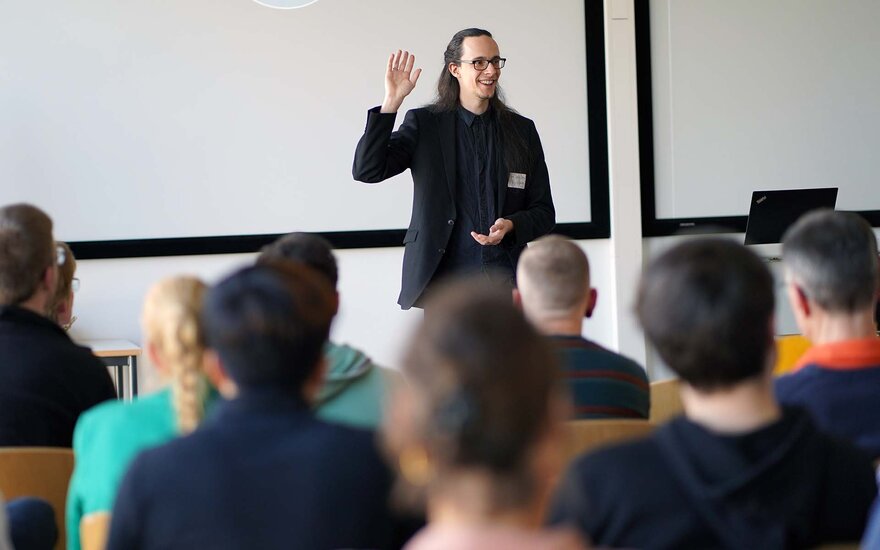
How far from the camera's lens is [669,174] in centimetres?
650

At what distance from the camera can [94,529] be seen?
6.01ft

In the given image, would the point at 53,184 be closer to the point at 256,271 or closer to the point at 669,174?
the point at 669,174

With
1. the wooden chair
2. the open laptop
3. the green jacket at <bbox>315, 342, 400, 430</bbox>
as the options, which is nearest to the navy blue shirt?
the wooden chair

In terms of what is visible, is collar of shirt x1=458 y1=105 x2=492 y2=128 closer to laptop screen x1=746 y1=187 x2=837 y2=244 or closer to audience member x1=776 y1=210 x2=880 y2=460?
laptop screen x1=746 y1=187 x2=837 y2=244

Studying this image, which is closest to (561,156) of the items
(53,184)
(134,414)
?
(53,184)

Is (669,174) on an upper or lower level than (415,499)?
upper

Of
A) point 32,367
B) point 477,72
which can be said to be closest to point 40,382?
point 32,367

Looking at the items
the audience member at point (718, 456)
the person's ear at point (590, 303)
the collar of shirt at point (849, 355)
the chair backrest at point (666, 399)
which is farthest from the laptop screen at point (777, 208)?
the audience member at point (718, 456)

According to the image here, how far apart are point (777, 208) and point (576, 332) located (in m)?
3.22

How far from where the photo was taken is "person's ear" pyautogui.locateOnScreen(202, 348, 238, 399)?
1.48 metres

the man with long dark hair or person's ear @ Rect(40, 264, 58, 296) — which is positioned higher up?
the man with long dark hair

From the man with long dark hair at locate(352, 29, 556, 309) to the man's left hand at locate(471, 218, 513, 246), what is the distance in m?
0.13

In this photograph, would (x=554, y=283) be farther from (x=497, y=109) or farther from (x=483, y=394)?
(x=497, y=109)

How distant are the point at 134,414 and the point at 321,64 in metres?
4.38
